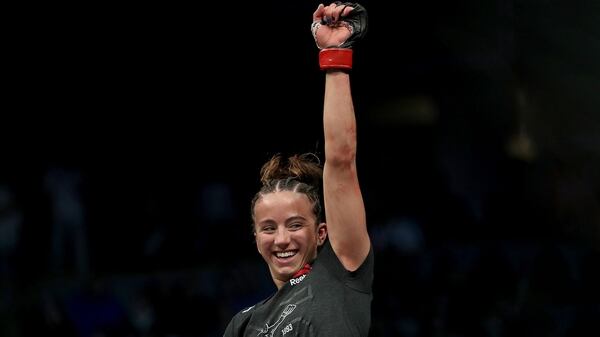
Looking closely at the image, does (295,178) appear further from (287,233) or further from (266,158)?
(266,158)

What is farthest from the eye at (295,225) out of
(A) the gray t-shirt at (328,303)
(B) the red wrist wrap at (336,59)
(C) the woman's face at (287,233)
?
(B) the red wrist wrap at (336,59)

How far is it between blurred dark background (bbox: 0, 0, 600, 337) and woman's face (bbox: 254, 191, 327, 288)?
278 cm

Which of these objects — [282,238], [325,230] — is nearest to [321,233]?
[325,230]

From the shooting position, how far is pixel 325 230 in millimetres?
2469

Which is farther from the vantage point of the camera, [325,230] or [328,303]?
[325,230]

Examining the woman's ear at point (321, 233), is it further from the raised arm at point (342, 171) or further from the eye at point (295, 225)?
the raised arm at point (342, 171)

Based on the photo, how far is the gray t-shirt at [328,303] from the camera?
7.19 feet

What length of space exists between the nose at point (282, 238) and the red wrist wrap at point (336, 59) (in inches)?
17.5

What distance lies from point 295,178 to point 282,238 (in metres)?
0.19

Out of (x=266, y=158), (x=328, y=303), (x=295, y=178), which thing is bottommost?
(x=266, y=158)

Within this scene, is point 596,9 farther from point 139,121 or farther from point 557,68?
point 139,121

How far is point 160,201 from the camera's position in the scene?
6195mm

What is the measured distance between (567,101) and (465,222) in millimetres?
1075

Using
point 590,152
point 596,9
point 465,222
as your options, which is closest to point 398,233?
point 465,222
